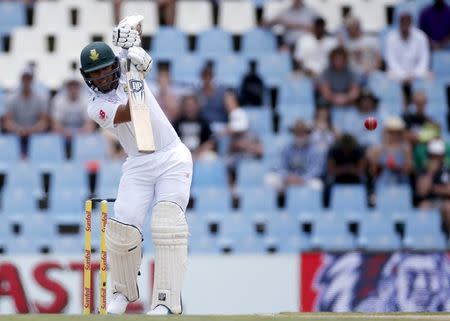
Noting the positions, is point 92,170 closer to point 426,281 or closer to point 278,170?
point 278,170

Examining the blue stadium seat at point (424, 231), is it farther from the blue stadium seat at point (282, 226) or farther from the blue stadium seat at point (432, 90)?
the blue stadium seat at point (432, 90)

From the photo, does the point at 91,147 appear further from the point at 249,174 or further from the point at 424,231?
the point at 424,231

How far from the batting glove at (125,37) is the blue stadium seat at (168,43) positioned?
19.5 feet

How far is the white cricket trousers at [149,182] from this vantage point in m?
8.30

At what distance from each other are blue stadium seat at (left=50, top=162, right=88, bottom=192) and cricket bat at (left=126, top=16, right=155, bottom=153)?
465 centimetres

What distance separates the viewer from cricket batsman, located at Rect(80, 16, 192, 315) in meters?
8.12

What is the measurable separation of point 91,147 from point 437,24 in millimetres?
4035

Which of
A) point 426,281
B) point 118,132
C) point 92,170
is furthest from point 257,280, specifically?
point 118,132

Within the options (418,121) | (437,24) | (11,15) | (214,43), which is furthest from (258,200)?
(11,15)

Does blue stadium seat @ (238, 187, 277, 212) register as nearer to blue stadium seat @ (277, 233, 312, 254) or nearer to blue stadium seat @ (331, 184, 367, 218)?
blue stadium seat @ (277, 233, 312, 254)

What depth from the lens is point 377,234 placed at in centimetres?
1225

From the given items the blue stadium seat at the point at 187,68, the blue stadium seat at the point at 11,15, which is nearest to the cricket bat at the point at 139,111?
the blue stadium seat at the point at 187,68

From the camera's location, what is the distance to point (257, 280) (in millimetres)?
11266

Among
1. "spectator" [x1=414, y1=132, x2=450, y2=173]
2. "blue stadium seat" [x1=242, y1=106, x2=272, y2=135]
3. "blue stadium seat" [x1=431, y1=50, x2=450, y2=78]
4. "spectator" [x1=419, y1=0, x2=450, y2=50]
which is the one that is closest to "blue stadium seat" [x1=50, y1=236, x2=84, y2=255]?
"blue stadium seat" [x1=242, y1=106, x2=272, y2=135]
